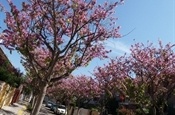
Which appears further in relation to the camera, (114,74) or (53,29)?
(114,74)

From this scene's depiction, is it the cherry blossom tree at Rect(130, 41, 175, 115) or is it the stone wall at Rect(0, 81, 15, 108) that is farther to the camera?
the stone wall at Rect(0, 81, 15, 108)

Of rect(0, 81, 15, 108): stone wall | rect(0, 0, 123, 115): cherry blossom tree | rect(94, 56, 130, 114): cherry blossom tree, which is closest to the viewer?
rect(0, 0, 123, 115): cherry blossom tree

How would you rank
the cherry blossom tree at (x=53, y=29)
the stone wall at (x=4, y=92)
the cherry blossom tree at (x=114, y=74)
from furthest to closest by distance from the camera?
the stone wall at (x=4, y=92)
the cherry blossom tree at (x=114, y=74)
the cherry blossom tree at (x=53, y=29)

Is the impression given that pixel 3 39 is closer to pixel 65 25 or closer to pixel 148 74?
pixel 65 25

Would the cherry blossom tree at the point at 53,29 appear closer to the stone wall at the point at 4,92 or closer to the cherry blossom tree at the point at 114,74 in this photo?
the cherry blossom tree at the point at 114,74

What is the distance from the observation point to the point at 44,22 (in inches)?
499

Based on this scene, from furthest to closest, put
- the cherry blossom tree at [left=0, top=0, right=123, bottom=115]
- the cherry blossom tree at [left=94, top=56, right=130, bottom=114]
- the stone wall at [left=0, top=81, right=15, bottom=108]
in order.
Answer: the stone wall at [left=0, top=81, right=15, bottom=108] < the cherry blossom tree at [left=94, top=56, right=130, bottom=114] < the cherry blossom tree at [left=0, top=0, right=123, bottom=115]

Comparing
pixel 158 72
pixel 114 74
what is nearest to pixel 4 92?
pixel 114 74

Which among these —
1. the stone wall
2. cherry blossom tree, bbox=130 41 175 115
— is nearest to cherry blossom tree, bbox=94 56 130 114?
cherry blossom tree, bbox=130 41 175 115

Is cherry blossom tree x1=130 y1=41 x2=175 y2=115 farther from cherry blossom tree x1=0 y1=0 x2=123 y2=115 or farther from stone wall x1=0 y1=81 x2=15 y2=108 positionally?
stone wall x1=0 y1=81 x2=15 y2=108

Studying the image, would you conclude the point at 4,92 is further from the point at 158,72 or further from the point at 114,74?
the point at 158,72

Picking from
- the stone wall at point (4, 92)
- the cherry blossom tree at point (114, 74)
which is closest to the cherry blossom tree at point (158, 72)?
the cherry blossom tree at point (114, 74)

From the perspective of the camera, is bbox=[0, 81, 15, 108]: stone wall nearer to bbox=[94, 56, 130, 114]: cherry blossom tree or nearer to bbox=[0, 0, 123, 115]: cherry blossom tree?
bbox=[94, 56, 130, 114]: cherry blossom tree

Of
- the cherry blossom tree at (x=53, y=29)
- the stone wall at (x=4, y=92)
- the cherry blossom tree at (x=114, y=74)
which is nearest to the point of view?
the cherry blossom tree at (x=53, y=29)
